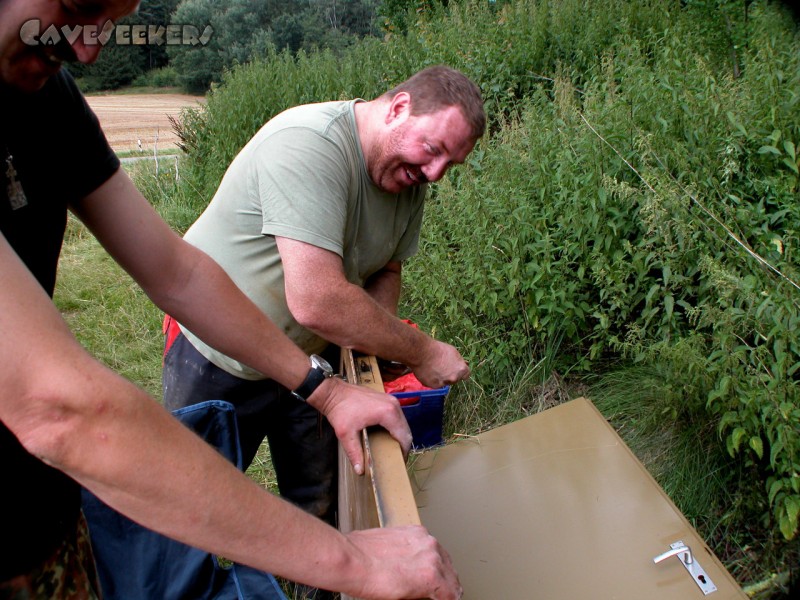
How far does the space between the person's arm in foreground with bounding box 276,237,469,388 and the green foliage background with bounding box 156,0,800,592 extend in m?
1.05

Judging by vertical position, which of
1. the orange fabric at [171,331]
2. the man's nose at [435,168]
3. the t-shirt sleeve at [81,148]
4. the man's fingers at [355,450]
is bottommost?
the orange fabric at [171,331]

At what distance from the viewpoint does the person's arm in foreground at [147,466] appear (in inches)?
36.2

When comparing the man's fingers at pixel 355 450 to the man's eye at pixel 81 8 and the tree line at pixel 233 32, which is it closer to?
the man's eye at pixel 81 8

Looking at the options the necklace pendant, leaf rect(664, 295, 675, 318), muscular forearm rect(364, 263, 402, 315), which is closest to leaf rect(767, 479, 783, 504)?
leaf rect(664, 295, 675, 318)

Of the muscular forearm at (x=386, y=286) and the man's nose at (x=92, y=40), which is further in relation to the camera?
the muscular forearm at (x=386, y=286)

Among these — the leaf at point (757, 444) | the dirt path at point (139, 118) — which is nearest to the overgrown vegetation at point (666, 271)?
the leaf at point (757, 444)

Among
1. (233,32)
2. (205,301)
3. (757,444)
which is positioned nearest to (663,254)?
(757,444)

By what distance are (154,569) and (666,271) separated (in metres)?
2.34

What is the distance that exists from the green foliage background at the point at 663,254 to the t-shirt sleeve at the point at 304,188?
1.46 m

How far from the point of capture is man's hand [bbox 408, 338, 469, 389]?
242cm

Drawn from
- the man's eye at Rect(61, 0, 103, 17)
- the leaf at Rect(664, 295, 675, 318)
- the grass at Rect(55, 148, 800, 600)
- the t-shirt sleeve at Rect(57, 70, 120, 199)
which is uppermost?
the man's eye at Rect(61, 0, 103, 17)

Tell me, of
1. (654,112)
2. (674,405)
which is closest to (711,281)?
(674,405)

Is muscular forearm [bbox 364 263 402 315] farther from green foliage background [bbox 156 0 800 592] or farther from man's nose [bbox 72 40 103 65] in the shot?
man's nose [bbox 72 40 103 65]

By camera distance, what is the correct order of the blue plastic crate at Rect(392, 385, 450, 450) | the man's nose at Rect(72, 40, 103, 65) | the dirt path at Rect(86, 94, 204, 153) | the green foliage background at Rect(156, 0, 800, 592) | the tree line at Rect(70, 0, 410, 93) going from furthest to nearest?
the dirt path at Rect(86, 94, 204, 153) < the tree line at Rect(70, 0, 410, 93) < the blue plastic crate at Rect(392, 385, 450, 450) < the green foliage background at Rect(156, 0, 800, 592) < the man's nose at Rect(72, 40, 103, 65)
